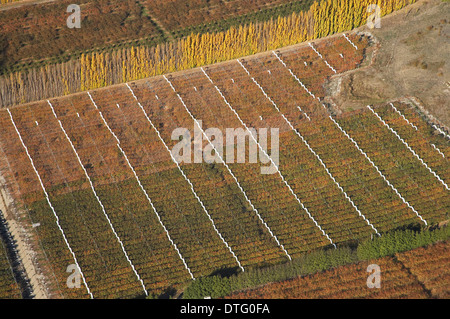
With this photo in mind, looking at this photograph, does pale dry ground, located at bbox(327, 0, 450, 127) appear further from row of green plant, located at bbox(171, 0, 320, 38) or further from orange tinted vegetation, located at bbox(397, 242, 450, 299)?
orange tinted vegetation, located at bbox(397, 242, 450, 299)

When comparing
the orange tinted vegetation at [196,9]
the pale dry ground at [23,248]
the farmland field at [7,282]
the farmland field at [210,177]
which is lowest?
the farmland field at [7,282]

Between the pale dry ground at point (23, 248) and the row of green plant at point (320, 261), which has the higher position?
the row of green plant at point (320, 261)

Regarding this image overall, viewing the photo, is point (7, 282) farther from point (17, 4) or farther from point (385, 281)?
point (17, 4)

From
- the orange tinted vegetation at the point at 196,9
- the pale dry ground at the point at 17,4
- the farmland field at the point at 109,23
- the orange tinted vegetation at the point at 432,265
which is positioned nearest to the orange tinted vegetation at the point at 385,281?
the orange tinted vegetation at the point at 432,265

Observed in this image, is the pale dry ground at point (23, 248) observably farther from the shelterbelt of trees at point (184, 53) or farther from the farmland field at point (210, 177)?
the shelterbelt of trees at point (184, 53)

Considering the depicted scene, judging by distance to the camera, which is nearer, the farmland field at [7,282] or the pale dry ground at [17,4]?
the farmland field at [7,282]

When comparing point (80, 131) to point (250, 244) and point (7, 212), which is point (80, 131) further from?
point (250, 244)

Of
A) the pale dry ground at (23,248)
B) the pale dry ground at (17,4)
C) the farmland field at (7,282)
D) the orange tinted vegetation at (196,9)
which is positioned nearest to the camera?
the farmland field at (7,282)

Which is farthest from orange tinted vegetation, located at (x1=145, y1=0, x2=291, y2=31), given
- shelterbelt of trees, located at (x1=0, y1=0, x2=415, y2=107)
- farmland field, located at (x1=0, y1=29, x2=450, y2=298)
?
farmland field, located at (x1=0, y1=29, x2=450, y2=298)
